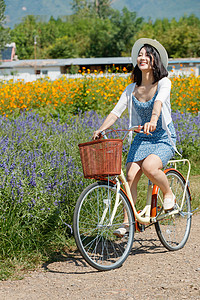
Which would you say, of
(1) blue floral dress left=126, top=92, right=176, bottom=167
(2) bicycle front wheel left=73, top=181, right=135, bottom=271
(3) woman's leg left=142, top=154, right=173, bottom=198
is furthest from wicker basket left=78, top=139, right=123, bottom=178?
(1) blue floral dress left=126, top=92, right=176, bottom=167

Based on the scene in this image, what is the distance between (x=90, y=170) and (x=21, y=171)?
867 millimetres

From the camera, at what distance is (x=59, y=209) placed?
4.20 metres

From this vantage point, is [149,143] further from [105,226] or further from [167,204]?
[105,226]

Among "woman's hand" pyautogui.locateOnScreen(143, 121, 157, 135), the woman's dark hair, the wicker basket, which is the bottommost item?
the wicker basket

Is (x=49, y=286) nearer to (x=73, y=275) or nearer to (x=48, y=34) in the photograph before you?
(x=73, y=275)

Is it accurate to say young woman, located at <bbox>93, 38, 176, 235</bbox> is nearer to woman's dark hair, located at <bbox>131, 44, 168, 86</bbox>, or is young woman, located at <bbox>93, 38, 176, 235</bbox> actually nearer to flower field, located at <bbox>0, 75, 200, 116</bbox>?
woman's dark hair, located at <bbox>131, 44, 168, 86</bbox>

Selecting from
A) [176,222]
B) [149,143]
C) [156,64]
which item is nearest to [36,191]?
[149,143]

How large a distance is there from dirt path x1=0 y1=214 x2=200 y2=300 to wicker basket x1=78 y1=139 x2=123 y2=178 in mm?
847

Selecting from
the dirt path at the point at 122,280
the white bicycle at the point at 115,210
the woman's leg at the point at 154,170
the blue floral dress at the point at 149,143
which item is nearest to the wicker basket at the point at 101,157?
the white bicycle at the point at 115,210

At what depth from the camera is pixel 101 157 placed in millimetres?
3441

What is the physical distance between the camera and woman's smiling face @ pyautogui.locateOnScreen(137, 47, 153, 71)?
13.1 feet

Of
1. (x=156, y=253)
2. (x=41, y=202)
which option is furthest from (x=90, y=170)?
(x=156, y=253)

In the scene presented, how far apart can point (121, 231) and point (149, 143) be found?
2.70 feet

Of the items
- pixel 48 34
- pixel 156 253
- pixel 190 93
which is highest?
pixel 48 34
